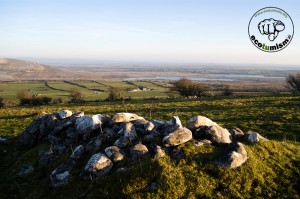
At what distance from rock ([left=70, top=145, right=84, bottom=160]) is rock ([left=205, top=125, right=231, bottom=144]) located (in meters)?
6.96

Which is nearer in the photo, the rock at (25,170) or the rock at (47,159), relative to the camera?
the rock at (25,170)

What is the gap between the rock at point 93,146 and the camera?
627 inches

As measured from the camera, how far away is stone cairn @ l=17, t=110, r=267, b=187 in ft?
46.7

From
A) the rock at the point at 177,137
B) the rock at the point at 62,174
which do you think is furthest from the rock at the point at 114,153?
the rock at the point at 177,137

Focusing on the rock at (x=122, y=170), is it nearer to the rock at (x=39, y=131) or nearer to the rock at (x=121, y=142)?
the rock at (x=121, y=142)

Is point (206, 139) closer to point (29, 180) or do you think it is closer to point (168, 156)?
point (168, 156)

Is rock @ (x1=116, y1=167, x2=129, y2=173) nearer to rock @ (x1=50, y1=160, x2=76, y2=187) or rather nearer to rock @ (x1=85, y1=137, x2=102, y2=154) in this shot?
rock @ (x1=85, y1=137, x2=102, y2=154)

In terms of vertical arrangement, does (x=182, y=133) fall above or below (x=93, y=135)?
above

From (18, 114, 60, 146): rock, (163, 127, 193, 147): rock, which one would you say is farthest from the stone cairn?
(18, 114, 60, 146): rock

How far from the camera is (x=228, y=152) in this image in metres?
14.1

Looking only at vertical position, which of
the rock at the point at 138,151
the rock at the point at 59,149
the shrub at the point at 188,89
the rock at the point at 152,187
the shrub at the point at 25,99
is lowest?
the shrub at the point at 25,99

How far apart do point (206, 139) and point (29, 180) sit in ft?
32.3

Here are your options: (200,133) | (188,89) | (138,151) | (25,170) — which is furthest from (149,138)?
(188,89)

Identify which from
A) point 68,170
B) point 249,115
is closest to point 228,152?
point 68,170
